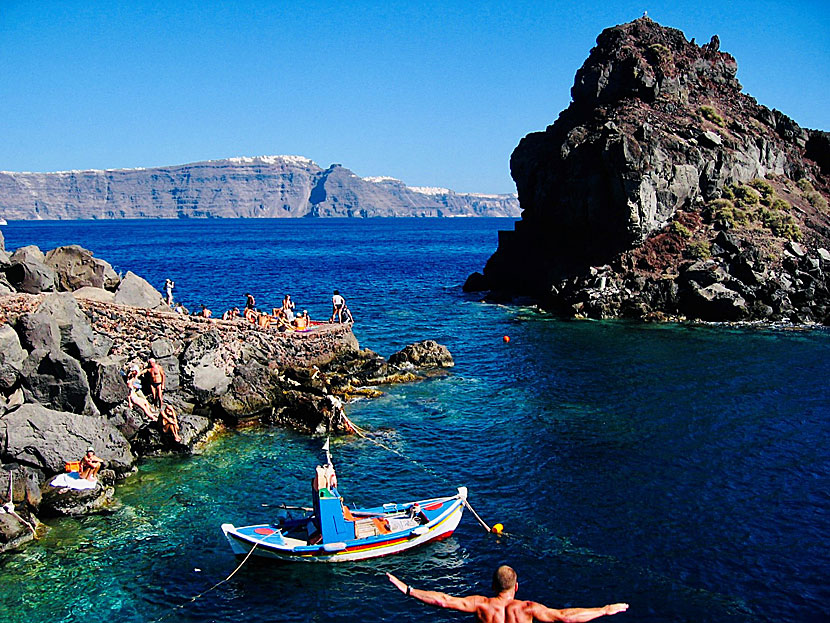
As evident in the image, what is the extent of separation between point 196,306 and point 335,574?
4738cm

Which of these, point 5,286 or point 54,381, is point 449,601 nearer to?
point 54,381

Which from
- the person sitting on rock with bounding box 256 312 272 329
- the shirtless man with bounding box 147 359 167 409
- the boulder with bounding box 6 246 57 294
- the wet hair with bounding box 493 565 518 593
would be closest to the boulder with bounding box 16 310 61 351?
the shirtless man with bounding box 147 359 167 409

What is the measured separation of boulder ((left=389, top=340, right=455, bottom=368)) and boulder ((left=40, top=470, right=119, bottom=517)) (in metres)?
19.6

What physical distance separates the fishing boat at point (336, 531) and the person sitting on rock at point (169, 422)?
8.43m

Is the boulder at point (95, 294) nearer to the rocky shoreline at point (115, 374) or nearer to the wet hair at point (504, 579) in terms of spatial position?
the rocky shoreline at point (115, 374)

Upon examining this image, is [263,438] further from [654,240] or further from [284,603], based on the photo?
[654,240]

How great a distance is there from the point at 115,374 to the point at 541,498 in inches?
701

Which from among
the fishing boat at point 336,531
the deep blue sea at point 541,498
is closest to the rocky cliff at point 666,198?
the deep blue sea at point 541,498

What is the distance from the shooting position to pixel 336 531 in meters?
20.4

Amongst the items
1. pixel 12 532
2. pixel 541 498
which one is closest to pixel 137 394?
pixel 12 532

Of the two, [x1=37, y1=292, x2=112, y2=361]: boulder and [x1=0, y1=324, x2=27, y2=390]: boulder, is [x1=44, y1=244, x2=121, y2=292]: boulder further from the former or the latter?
[x1=0, y1=324, x2=27, y2=390]: boulder

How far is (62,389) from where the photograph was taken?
2662 cm

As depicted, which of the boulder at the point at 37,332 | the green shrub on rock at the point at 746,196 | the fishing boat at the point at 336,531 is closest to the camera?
the fishing boat at the point at 336,531

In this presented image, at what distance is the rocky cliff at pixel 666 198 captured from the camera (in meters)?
56.3
